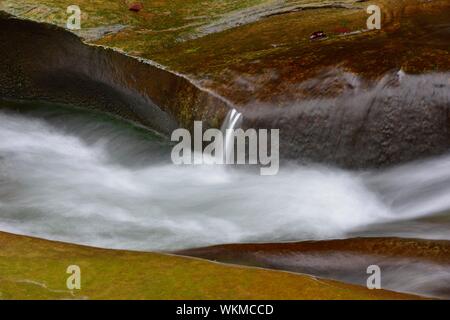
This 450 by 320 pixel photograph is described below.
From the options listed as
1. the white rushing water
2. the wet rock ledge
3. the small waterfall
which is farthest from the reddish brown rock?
the small waterfall

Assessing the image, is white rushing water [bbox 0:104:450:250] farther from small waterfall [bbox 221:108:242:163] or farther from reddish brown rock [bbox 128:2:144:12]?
reddish brown rock [bbox 128:2:144:12]

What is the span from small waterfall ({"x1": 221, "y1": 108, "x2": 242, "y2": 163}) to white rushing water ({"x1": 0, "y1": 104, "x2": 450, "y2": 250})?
1.08 ft

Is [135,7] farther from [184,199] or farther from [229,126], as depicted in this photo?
[184,199]

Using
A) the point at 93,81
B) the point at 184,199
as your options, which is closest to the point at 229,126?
the point at 184,199

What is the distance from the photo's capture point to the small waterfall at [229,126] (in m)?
10.5

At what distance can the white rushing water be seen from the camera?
8.85 meters

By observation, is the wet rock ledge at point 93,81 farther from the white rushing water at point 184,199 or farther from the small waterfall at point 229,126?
the white rushing water at point 184,199

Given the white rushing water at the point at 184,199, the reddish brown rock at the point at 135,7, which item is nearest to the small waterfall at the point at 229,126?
the white rushing water at the point at 184,199

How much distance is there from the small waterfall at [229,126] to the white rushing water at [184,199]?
0.33 m

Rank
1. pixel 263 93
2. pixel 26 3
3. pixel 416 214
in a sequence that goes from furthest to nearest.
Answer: pixel 26 3, pixel 263 93, pixel 416 214

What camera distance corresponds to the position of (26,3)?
1538cm

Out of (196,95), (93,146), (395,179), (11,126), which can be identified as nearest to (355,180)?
(395,179)
